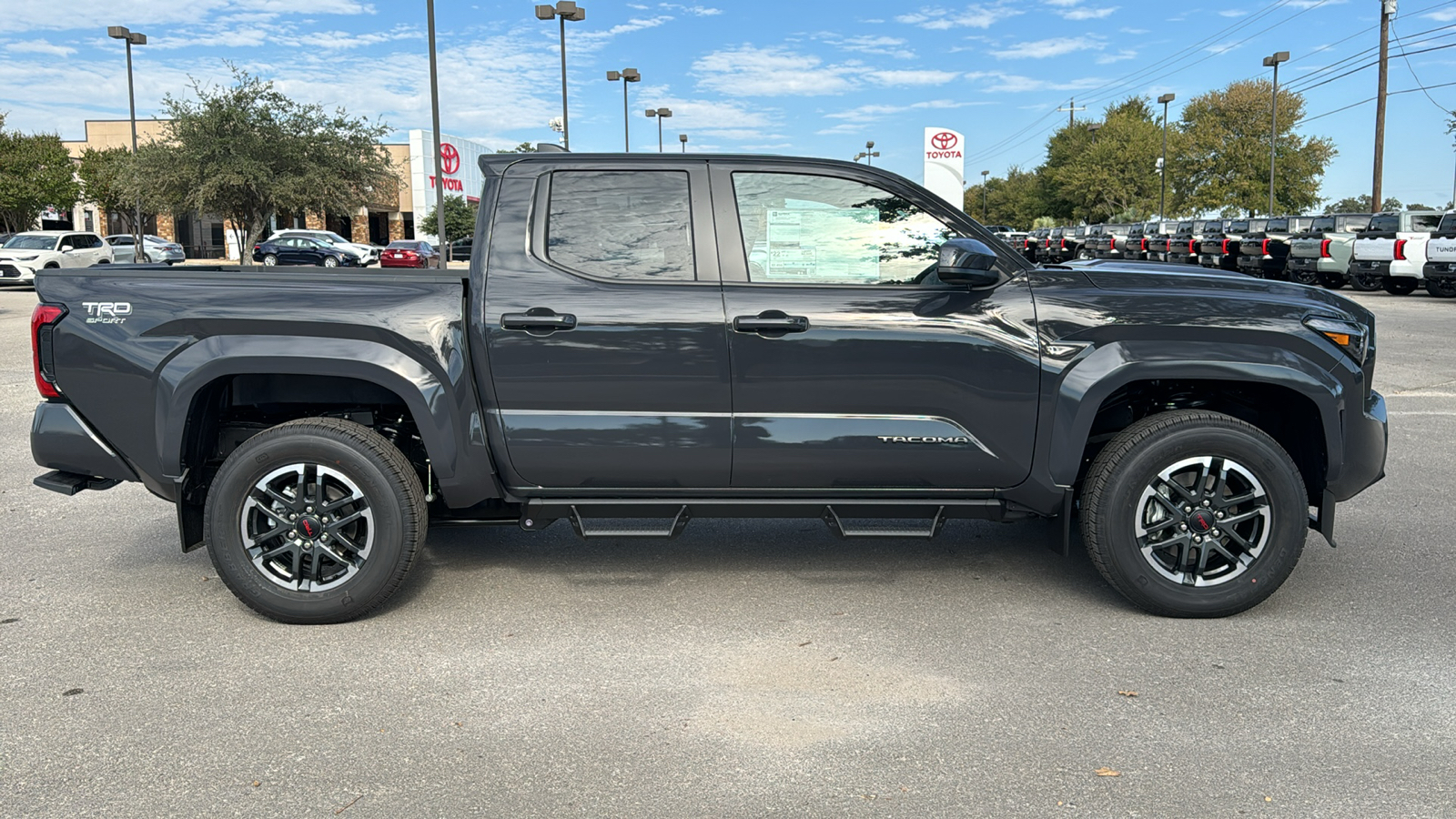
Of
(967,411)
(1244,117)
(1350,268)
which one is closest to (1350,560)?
(967,411)

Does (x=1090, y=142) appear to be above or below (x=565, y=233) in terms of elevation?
above

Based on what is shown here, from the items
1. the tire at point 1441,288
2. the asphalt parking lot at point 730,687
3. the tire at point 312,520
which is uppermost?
the tire at point 1441,288

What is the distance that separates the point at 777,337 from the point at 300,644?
2183mm

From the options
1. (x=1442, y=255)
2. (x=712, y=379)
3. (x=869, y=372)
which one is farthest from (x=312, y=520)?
(x=1442, y=255)

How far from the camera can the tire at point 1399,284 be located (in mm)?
24300

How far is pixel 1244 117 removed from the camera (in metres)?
67.4

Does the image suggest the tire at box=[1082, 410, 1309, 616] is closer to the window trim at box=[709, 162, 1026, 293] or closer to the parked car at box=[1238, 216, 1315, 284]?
the window trim at box=[709, 162, 1026, 293]

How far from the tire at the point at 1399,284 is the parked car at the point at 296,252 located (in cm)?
3317

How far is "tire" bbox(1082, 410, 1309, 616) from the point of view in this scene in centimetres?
441

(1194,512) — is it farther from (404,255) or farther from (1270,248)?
(404,255)

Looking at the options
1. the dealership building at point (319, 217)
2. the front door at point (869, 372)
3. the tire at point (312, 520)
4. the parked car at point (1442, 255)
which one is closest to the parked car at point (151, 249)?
the dealership building at point (319, 217)

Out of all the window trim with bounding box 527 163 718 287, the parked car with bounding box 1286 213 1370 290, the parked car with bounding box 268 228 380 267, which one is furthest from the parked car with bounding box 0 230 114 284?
the parked car with bounding box 1286 213 1370 290

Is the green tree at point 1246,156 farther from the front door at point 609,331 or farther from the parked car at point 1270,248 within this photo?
the front door at point 609,331

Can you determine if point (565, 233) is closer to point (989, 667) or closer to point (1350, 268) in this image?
point (989, 667)
